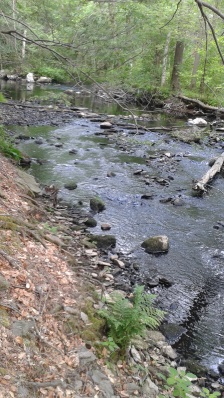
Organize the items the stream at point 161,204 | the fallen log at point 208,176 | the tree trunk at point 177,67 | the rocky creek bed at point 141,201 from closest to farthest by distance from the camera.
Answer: the stream at point 161,204
the rocky creek bed at point 141,201
the fallen log at point 208,176
the tree trunk at point 177,67

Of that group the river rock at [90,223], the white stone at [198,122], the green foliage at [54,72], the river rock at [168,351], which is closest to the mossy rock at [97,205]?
the river rock at [90,223]

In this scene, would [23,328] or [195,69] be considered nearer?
[23,328]

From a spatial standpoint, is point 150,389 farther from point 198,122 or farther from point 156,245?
point 198,122

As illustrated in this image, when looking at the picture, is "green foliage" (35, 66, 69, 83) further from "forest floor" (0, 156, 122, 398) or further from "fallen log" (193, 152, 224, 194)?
"forest floor" (0, 156, 122, 398)

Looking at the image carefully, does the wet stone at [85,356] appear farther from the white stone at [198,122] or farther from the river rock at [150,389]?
the white stone at [198,122]

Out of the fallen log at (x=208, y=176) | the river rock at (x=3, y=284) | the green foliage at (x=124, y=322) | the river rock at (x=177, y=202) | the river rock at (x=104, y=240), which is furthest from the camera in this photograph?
the fallen log at (x=208, y=176)

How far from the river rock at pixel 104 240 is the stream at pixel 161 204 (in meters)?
0.21

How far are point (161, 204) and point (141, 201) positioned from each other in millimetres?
550

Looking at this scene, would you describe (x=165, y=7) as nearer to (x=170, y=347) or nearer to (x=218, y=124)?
(x=218, y=124)

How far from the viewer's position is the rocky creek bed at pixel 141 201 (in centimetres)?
575

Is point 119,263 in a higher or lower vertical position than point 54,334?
lower

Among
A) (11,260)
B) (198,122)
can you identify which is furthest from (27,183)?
(198,122)

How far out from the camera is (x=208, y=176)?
427 inches

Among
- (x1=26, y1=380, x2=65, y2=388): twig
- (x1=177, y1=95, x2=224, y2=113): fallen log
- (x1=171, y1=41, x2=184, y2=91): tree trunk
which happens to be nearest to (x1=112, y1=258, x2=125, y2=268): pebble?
(x1=26, y1=380, x2=65, y2=388): twig
